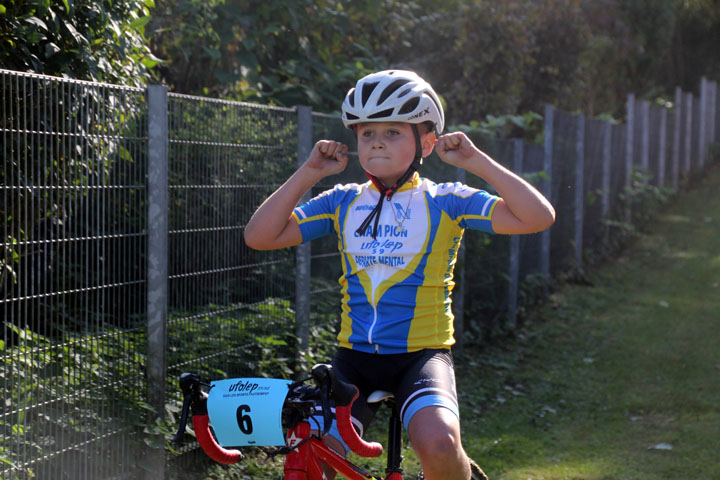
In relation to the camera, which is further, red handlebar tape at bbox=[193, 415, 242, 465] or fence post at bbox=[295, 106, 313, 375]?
fence post at bbox=[295, 106, 313, 375]

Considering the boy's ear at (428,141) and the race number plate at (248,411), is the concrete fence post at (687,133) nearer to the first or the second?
the boy's ear at (428,141)

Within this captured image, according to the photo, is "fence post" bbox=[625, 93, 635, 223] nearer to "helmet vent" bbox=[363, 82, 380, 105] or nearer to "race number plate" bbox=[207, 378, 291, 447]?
"helmet vent" bbox=[363, 82, 380, 105]

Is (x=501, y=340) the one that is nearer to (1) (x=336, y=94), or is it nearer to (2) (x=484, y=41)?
(1) (x=336, y=94)

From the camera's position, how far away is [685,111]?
855 inches

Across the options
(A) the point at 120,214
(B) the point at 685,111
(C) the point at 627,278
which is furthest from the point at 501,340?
(B) the point at 685,111

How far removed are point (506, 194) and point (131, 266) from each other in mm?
2296

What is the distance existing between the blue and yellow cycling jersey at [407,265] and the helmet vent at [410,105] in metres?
0.40

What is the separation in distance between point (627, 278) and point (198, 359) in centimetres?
940

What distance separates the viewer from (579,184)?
13.0m

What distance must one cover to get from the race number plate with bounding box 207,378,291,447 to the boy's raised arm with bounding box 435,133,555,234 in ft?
4.02

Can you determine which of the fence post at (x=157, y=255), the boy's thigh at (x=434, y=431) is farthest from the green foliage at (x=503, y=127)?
the boy's thigh at (x=434, y=431)

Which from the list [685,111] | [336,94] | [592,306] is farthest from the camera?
[685,111]

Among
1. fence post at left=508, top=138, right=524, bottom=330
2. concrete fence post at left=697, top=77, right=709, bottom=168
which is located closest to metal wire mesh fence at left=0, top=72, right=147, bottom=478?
fence post at left=508, top=138, right=524, bottom=330

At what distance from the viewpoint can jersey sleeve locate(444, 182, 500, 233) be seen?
12.3 feet
